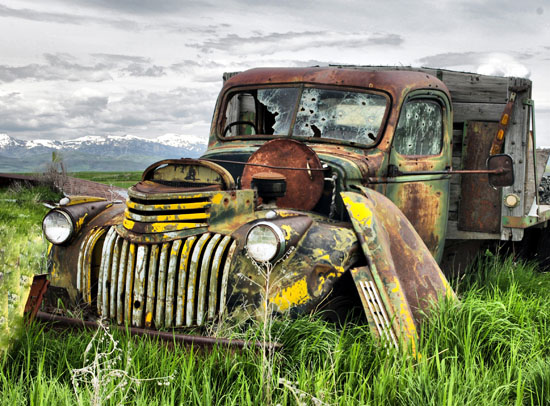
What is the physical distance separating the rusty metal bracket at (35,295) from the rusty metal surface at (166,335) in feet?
0.29

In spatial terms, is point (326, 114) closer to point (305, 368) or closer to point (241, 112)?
point (241, 112)

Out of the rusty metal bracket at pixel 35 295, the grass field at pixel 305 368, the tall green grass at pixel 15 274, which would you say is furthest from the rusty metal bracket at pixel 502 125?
the rusty metal bracket at pixel 35 295

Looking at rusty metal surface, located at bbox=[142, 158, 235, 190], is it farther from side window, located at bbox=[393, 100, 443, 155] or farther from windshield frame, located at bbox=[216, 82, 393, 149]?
side window, located at bbox=[393, 100, 443, 155]

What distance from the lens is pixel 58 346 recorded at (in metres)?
3.16

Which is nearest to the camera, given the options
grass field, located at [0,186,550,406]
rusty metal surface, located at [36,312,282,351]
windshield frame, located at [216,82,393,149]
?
grass field, located at [0,186,550,406]

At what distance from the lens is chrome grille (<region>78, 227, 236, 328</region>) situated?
3.38m

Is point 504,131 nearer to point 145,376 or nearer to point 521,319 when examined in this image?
point 521,319

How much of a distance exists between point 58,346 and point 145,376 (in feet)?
1.97

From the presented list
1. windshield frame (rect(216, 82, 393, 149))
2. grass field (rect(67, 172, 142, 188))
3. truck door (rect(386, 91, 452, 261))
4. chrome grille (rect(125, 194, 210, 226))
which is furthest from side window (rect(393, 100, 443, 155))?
grass field (rect(67, 172, 142, 188))

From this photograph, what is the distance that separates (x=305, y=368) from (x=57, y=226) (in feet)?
6.33

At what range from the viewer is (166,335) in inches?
123

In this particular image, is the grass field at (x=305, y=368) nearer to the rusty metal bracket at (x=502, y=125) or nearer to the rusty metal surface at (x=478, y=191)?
the rusty metal surface at (x=478, y=191)

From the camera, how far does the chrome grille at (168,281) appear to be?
3.38 m

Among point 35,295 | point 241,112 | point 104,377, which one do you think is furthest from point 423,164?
point 104,377
